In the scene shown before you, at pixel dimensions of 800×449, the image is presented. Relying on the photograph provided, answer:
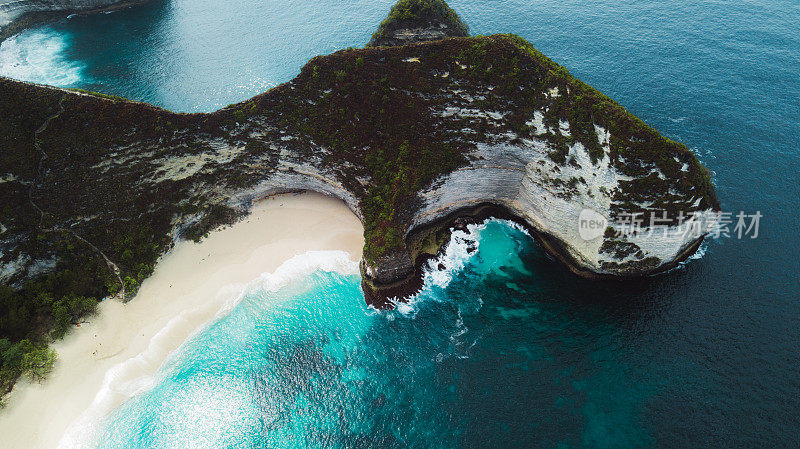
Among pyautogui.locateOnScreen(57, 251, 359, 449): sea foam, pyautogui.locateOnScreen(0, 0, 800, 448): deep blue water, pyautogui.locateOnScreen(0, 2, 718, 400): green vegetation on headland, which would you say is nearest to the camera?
pyautogui.locateOnScreen(0, 0, 800, 448): deep blue water

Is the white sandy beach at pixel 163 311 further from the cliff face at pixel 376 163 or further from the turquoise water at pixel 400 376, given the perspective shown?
the cliff face at pixel 376 163

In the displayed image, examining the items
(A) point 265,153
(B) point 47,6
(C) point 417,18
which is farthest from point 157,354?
(B) point 47,6

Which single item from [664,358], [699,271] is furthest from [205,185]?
[699,271]

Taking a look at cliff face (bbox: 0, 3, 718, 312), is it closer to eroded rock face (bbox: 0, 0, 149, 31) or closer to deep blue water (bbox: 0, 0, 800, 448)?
deep blue water (bbox: 0, 0, 800, 448)

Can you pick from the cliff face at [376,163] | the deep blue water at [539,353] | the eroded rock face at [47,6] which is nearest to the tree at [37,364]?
the cliff face at [376,163]

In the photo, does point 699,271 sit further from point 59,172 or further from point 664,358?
point 59,172

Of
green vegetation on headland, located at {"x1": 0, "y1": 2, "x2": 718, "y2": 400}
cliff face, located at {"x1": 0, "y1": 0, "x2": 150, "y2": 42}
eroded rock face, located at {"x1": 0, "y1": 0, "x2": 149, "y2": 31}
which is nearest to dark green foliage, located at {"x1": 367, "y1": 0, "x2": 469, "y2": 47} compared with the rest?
green vegetation on headland, located at {"x1": 0, "y1": 2, "x2": 718, "y2": 400}
